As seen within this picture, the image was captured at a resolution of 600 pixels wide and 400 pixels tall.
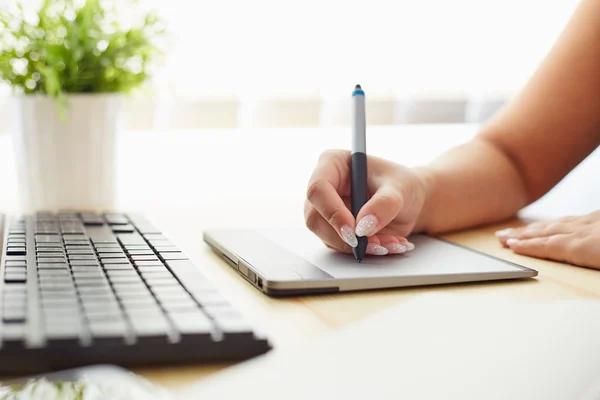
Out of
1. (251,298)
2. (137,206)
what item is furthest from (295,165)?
(251,298)

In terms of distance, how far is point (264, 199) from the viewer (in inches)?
45.8

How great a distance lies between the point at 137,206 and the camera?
109 cm

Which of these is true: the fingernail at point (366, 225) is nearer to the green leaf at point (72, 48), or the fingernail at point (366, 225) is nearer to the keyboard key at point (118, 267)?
the keyboard key at point (118, 267)

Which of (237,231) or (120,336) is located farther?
(237,231)

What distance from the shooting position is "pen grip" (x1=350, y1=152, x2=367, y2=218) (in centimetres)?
73

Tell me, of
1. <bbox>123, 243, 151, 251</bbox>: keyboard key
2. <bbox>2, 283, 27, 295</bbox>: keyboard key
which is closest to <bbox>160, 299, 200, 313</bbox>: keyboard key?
<bbox>2, 283, 27, 295</bbox>: keyboard key

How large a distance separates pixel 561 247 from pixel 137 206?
0.62m

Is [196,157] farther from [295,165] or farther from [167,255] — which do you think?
[167,255]

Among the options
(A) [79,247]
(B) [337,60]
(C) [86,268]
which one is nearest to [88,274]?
(C) [86,268]

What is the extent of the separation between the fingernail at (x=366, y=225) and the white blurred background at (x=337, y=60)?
0.77 metres

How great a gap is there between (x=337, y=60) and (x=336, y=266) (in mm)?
1011

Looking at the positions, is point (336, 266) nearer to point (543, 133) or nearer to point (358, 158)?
point (358, 158)

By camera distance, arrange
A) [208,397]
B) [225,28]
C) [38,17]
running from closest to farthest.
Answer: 1. [208,397]
2. [38,17]
3. [225,28]

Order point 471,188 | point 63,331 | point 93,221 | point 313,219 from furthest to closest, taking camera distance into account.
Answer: point 471,188 → point 93,221 → point 313,219 → point 63,331
